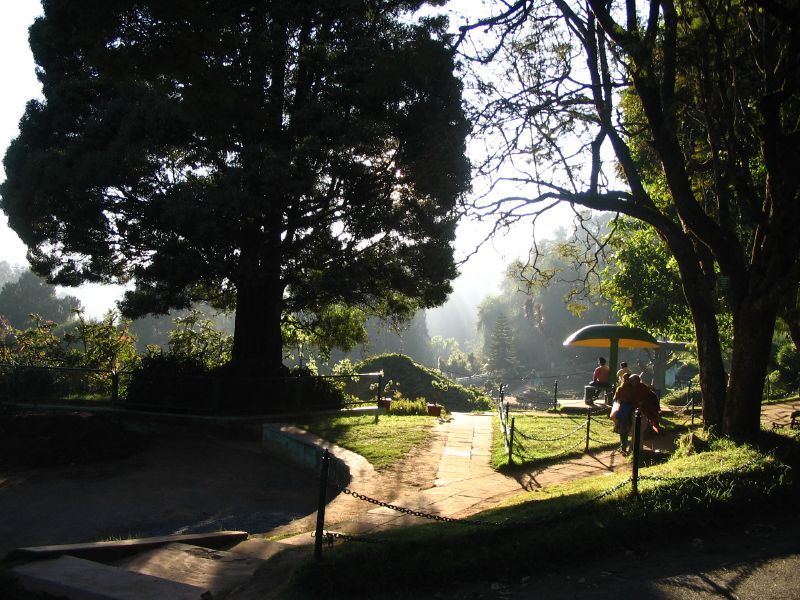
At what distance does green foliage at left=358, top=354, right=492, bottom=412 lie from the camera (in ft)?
81.3

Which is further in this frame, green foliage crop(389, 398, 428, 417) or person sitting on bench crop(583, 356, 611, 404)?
person sitting on bench crop(583, 356, 611, 404)

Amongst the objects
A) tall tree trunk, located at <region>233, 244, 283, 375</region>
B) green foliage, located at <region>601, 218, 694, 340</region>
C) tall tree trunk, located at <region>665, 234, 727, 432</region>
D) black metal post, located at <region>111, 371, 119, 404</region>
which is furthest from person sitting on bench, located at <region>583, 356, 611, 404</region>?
black metal post, located at <region>111, 371, 119, 404</region>

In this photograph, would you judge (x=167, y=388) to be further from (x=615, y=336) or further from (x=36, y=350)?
(x=615, y=336)

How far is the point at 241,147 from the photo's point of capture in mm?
12336

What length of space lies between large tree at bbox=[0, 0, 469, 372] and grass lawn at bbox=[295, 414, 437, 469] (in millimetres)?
2619

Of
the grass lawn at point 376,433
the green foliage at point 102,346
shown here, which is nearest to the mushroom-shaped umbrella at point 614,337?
the grass lawn at point 376,433

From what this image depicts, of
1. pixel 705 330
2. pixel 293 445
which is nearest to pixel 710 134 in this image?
pixel 705 330

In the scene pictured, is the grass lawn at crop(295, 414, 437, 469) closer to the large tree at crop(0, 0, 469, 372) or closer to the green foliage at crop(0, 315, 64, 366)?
the large tree at crop(0, 0, 469, 372)

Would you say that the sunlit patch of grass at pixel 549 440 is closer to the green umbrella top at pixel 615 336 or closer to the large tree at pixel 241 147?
the green umbrella top at pixel 615 336

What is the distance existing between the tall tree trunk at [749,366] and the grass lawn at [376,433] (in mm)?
5055

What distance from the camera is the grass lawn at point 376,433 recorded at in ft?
35.6

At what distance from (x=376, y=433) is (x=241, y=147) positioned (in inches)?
241

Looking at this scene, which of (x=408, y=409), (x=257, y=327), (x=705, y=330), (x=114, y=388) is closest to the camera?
(x=705, y=330)

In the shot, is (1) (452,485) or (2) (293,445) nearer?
(1) (452,485)
